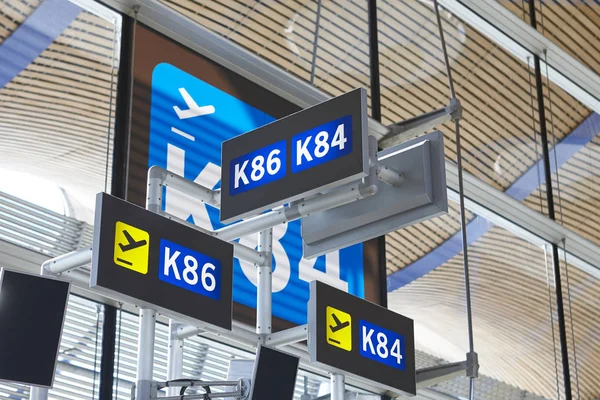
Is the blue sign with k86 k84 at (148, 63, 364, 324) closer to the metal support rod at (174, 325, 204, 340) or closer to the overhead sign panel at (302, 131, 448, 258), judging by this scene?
the metal support rod at (174, 325, 204, 340)

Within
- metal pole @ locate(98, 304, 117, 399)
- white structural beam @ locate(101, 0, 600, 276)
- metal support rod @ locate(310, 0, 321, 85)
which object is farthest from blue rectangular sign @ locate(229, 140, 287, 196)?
metal support rod @ locate(310, 0, 321, 85)

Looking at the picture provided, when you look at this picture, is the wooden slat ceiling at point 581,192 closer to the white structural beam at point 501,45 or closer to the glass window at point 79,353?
the white structural beam at point 501,45

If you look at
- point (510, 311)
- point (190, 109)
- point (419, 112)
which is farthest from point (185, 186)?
point (510, 311)

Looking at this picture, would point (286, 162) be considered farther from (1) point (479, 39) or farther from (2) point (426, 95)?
(1) point (479, 39)

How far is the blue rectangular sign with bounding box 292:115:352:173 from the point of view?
374 cm

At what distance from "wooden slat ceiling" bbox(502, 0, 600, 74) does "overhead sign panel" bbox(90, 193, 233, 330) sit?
5056 mm

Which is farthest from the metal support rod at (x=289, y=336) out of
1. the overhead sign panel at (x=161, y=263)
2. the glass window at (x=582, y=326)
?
the glass window at (x=582, y=326)

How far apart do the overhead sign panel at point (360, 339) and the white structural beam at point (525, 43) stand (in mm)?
3445

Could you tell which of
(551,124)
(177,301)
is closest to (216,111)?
(177,301)

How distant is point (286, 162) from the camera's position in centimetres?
385

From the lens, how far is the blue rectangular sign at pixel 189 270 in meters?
3.71

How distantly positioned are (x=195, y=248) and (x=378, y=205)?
0.74 m

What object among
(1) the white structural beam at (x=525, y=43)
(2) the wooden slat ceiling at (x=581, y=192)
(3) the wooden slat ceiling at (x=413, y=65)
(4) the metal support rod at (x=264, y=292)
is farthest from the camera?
(2) the wooden slat ceiling at (x=581, y=192)

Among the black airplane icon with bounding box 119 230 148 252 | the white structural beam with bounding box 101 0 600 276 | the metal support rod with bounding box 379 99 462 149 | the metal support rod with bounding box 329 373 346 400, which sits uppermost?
the white structural beam with bounding box 101 0 600 276
